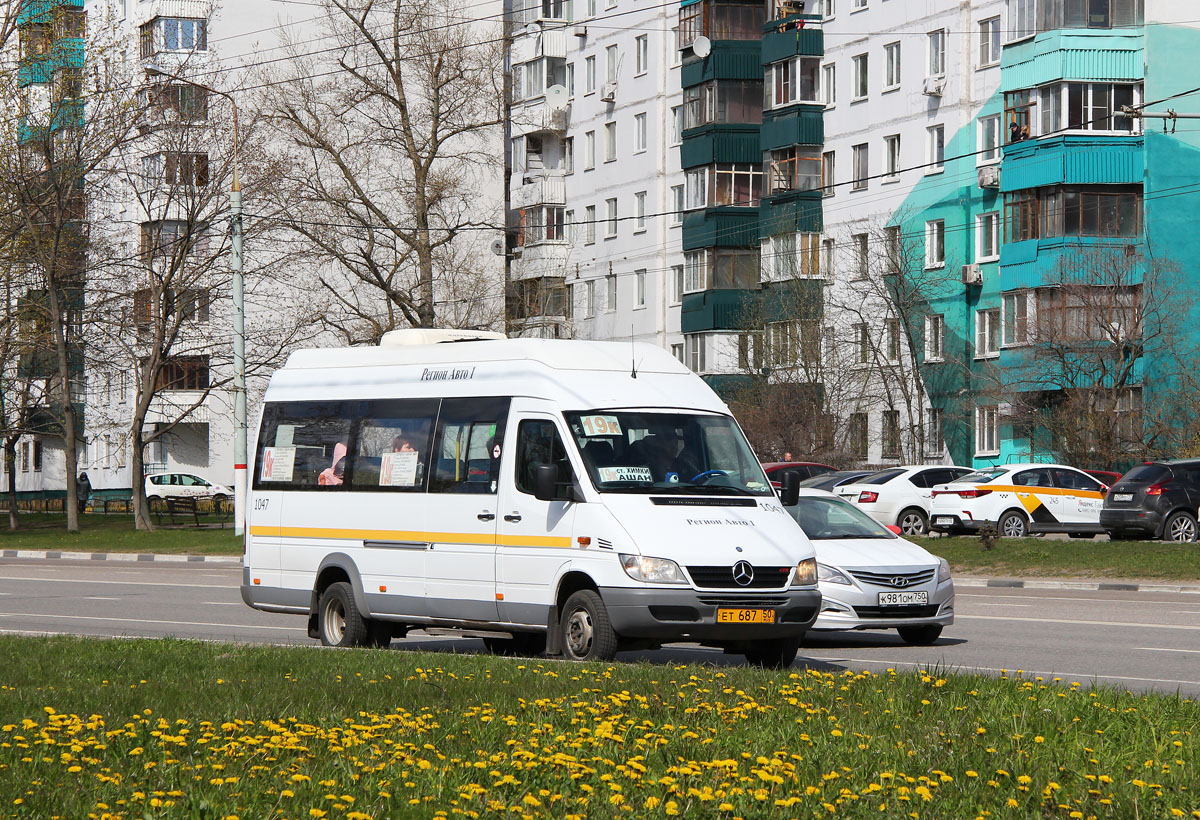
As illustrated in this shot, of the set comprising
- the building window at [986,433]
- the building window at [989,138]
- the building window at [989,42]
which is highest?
the building window at [989,42]

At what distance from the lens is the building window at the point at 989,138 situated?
181 ft

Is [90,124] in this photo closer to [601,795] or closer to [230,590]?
[230,590]

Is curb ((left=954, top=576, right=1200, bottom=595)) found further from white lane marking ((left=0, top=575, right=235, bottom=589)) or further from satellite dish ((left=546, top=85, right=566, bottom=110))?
satellite dish ((left=546, top=85, right=566, bottom=110))

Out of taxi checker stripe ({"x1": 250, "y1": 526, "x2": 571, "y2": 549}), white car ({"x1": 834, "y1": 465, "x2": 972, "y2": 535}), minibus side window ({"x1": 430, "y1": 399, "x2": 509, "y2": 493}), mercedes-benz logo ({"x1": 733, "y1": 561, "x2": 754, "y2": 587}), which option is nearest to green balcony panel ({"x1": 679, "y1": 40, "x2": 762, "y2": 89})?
white car ({"x1": 834, "y1": 465, "x2": 972, "y2": 535})

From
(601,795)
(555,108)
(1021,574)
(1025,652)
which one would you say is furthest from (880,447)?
(601,795)

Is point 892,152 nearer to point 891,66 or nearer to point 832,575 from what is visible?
point 891,66

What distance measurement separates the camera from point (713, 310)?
221 feet

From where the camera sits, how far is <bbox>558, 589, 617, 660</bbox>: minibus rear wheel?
1347 centimetres

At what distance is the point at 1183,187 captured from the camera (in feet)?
168

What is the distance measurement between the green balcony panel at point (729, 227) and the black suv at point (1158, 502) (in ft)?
114

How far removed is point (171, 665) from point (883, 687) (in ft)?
17.0

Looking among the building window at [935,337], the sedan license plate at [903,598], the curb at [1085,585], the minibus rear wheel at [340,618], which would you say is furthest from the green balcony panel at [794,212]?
the minibus rear wheel at [340,618]

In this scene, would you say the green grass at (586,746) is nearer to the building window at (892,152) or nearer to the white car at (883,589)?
the white car at (883,589)

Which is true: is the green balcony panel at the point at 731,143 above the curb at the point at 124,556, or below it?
above
